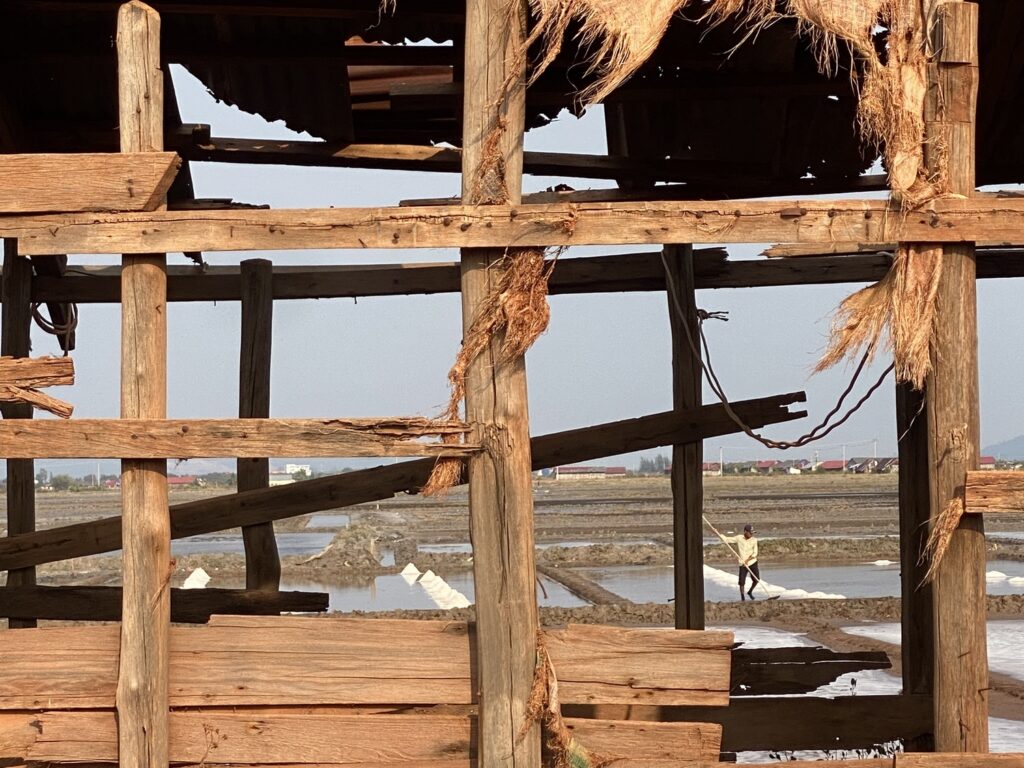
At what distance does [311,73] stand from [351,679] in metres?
3.38

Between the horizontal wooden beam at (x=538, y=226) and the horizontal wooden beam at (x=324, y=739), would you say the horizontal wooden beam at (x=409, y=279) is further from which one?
the horizontal wooden beam at (x=324, y=739)

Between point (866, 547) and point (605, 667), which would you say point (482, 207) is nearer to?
point (605, 667)

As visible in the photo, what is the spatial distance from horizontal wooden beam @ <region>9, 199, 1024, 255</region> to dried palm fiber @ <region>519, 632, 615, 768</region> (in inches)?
55.1

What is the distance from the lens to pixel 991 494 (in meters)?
3.97

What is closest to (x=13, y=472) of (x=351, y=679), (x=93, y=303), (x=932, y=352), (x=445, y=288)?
(x=93, y=303)

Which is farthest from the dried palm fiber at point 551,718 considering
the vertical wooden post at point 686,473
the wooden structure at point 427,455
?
the vertical wooden post at point 686,473

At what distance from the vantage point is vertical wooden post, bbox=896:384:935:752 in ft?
20.9

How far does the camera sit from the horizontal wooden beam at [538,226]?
13.0 ft

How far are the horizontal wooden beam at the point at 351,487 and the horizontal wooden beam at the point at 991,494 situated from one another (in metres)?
2.60

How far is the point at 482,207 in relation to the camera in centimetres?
397

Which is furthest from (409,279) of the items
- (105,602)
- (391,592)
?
(391,592)

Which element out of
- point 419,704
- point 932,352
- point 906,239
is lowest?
point 419,704

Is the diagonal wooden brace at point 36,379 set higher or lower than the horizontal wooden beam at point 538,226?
lower

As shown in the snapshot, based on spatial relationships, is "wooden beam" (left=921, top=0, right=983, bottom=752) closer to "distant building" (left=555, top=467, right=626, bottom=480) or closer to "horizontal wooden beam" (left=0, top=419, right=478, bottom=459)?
"horizontal wooden beam" (left=0, top=419, right=478, bottom=459)
